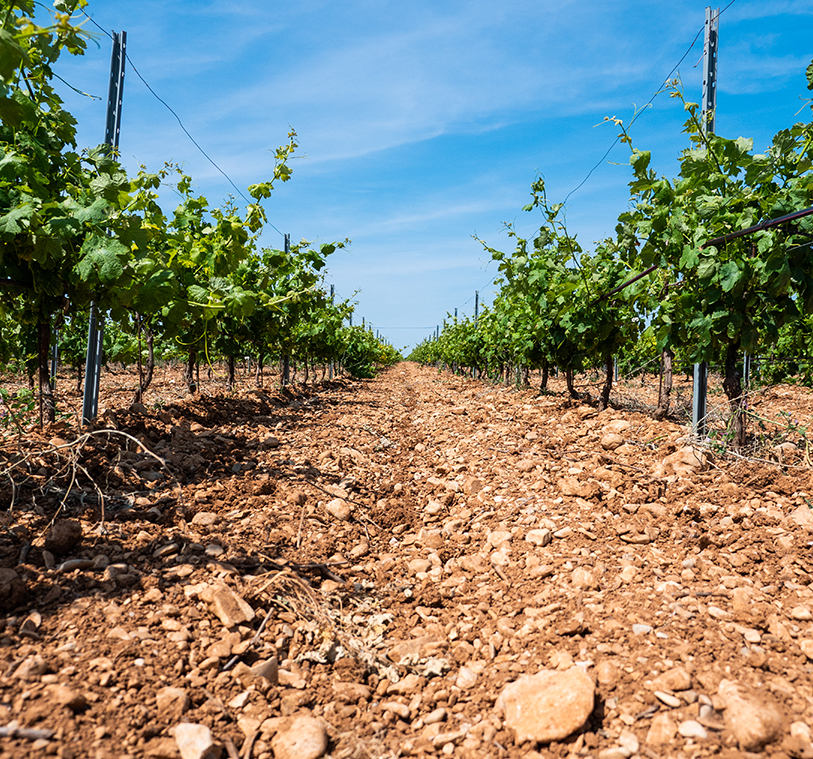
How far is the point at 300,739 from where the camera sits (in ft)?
6.24

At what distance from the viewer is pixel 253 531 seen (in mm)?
3541

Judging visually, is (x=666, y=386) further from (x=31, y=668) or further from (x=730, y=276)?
(x=31, y=668)

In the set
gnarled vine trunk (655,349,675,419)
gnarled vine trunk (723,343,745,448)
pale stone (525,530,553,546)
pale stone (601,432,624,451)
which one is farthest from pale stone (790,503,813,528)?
gnarled vine trunk (655,349,675,419)

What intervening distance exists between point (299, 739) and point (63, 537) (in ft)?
5.69

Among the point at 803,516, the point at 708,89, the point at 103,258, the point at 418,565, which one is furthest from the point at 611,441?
the point at 103,258

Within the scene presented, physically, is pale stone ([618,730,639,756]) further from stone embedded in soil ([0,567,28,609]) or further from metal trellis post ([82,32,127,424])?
metal trellis post ([82,32,127,424])

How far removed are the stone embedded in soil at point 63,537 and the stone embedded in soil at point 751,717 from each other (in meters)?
3.02

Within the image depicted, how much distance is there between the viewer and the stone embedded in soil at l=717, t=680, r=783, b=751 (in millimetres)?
1677

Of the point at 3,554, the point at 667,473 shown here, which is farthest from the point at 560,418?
the point at 3,554

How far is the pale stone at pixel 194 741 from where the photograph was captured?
175 cm

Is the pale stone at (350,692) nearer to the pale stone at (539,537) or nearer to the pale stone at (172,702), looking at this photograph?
the pale stone at (172,702)

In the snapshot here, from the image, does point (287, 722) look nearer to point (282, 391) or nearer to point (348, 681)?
point (348, 681)

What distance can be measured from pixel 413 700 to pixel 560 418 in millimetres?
5882

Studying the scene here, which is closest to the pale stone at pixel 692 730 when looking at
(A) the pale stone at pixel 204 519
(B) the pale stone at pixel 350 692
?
(B) the pale stone at pixel 350 692
